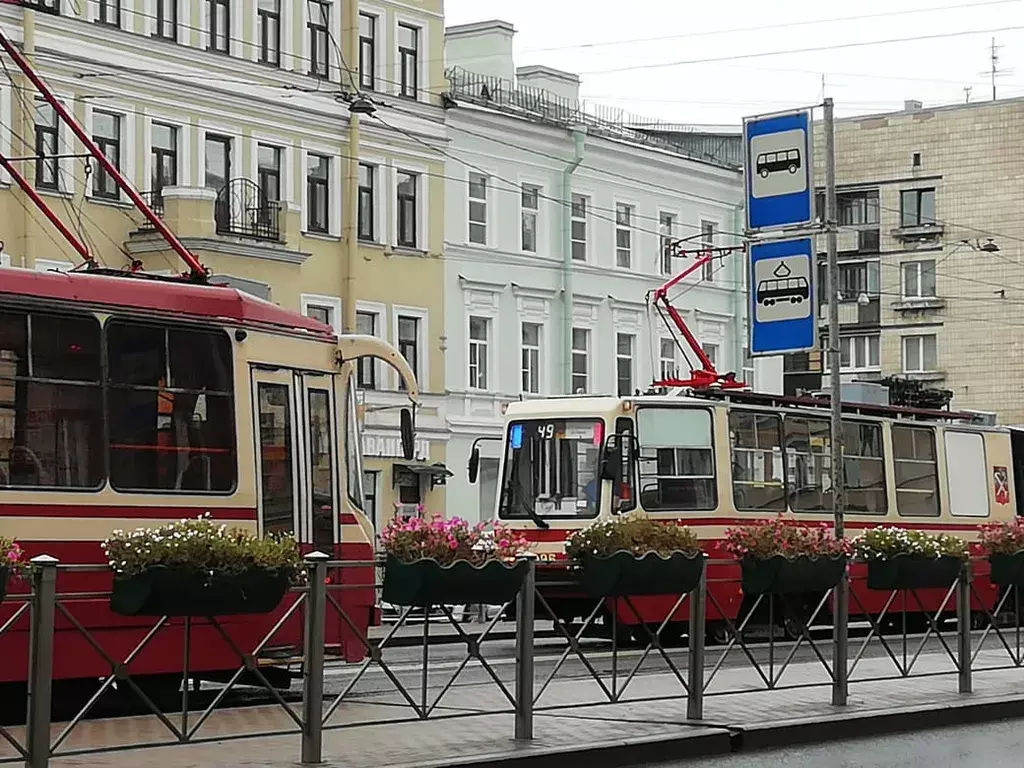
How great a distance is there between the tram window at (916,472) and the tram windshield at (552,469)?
5652 mm

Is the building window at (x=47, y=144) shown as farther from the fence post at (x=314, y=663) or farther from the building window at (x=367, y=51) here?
the fence post at (x=314, y=663)

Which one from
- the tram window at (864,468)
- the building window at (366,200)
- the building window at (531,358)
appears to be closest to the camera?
the tram window at (864,468)

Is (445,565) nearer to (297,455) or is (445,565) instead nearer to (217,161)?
(297,455)

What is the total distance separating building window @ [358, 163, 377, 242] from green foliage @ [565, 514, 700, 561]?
28025 millimetres

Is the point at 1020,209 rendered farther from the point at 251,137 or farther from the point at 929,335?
the point at 251,137

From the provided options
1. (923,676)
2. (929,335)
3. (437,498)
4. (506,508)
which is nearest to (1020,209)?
(929,335)

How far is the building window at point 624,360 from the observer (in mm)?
48281

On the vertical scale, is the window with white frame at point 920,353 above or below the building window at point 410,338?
above

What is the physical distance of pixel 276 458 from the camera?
16.2 metres

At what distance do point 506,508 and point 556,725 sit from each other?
12.1 meters

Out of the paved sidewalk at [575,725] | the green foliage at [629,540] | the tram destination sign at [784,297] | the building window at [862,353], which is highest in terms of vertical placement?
the building window at [862,353]

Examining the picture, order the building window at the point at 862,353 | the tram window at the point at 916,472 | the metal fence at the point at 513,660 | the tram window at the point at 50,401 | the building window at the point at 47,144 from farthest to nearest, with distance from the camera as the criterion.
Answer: the building window at the point at 862,353 → the building window at the point at 47,144 → the tram window at the point at 916,472 → the tram window at the point at 50,401 → the metal fence at the point at 513,660

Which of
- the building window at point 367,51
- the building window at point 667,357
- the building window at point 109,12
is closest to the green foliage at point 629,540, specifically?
the building window at point 109,12

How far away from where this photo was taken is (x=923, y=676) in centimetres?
1692
